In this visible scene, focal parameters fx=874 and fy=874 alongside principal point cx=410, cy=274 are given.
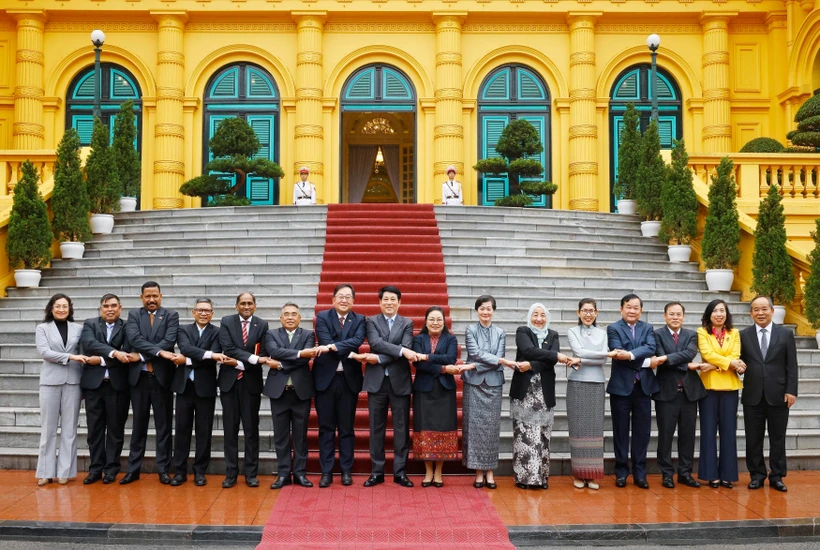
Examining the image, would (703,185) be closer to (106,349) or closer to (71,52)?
(106,349)

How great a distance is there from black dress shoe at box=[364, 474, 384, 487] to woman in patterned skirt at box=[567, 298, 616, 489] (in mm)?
1843

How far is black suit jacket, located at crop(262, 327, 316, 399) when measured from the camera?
8.38 metres

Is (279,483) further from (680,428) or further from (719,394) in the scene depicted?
(719,394)

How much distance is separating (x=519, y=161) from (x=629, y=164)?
10.6 feet

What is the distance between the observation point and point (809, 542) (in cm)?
687

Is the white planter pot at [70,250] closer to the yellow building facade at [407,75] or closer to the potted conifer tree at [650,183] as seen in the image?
the yellow building facade at [407,75]

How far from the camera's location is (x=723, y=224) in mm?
13070

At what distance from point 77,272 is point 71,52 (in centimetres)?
1005

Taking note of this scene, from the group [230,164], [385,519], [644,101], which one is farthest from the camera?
[644,101]

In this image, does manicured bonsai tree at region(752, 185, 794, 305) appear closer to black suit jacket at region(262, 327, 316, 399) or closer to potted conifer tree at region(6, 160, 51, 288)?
black suit jacket at region(262, 327, 316, 399)

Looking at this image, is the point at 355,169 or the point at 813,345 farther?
the point at 355,169

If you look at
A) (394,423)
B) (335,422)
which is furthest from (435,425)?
(335,422)

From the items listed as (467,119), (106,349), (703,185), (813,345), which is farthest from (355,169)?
(106,349)

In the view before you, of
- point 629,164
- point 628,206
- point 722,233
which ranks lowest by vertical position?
point 722,233
